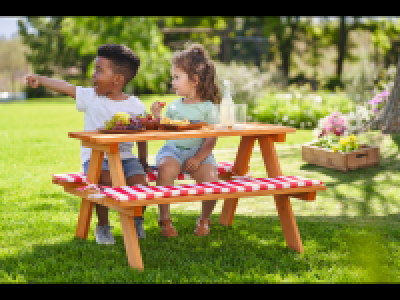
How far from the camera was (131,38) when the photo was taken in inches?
1037

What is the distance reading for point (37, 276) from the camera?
9.93 ft

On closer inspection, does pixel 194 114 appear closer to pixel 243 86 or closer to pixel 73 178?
pixel 73 178

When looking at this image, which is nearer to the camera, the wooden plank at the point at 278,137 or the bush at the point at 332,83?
the wooden plank at the point at 278,137

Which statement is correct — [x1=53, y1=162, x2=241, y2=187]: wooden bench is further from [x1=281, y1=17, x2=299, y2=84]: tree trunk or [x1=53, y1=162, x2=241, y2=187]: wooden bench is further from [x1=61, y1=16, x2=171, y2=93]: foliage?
[x1=281, y1=17, x2=299, y2=84]: tree trunk

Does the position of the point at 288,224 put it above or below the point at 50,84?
below

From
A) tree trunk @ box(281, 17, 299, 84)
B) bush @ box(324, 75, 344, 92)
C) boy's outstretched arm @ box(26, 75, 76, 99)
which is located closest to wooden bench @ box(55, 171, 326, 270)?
boy's outstretched arm @ box(26, 75, 76, 99)

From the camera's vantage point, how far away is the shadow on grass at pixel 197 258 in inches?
119

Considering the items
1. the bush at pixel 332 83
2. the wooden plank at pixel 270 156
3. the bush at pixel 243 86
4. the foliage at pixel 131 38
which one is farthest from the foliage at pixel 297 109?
the foliage at pixel 131 38

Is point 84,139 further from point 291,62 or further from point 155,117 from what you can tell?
point 291,62

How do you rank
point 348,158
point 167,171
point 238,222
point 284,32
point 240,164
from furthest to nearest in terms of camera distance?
1. point 284,32
2. point 348,158
3. point 238,222
4. point 240,164
5. point 167,171

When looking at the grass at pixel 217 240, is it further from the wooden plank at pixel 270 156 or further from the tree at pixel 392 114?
the tree at pixel 392 114

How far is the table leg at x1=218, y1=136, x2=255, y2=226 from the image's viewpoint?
4.18m

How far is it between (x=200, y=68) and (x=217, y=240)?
132 cm

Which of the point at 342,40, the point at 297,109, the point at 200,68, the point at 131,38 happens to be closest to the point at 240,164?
the point at 200,68
